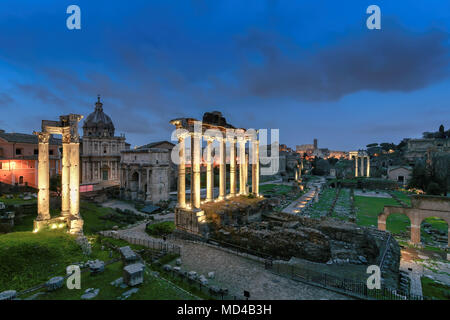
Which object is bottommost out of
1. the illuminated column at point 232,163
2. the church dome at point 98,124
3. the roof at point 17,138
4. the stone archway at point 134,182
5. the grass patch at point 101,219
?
the grass patch at point 101,219

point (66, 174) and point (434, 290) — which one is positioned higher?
point (66, 174)

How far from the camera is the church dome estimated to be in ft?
145

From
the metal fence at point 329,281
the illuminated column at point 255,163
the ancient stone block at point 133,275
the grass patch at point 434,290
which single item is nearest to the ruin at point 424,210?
the grass patch at point 434,290

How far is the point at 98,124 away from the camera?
146 feet

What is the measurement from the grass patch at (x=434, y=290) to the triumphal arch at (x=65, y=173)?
22.9 meters

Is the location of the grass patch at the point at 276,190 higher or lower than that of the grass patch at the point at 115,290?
lower

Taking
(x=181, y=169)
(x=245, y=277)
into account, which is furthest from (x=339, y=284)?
(x=181, y=169)

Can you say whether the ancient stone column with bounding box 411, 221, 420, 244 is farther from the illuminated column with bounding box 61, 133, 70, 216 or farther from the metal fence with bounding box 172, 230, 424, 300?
the illuminated column with bounding box 61, 133, 70, 216

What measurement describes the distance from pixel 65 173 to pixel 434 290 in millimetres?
25643

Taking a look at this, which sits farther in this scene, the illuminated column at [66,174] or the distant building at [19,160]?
the distant building at [19,160]

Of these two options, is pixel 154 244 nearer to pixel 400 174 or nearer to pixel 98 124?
pixel 98 124

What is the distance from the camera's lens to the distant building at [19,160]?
3033 centimetres

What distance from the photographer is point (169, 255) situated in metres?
13.4

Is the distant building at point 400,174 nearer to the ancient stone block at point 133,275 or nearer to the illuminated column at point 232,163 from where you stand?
the illuminated column at point 232,163
